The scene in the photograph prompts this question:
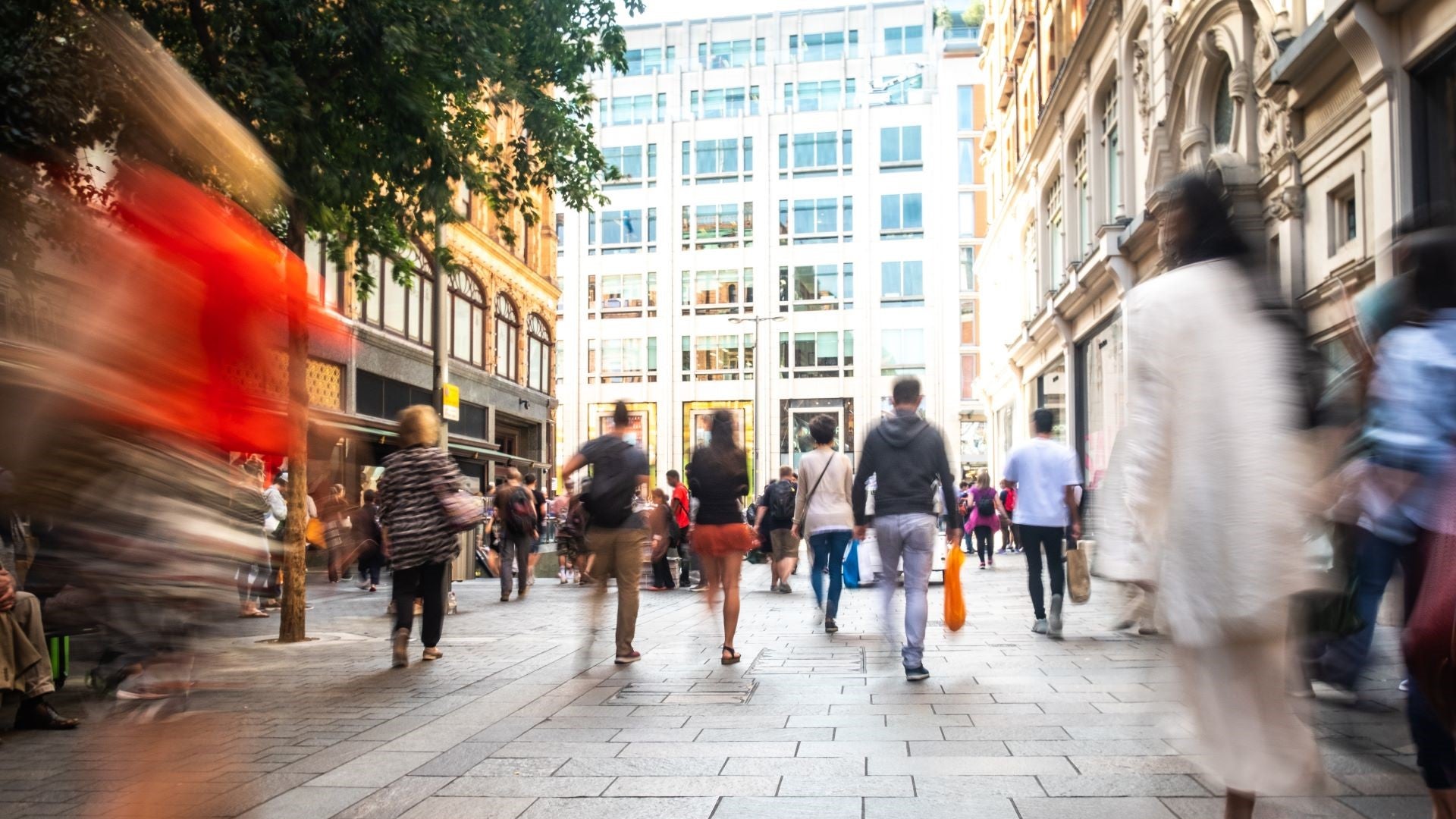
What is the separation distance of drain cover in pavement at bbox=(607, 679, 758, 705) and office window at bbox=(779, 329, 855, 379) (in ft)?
171

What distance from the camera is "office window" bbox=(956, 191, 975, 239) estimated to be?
200ft

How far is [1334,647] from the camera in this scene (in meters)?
6.19

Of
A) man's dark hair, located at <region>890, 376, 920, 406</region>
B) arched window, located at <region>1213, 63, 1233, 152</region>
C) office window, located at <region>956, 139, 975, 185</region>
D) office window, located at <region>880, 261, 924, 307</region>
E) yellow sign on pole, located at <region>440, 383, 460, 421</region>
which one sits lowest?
man's dark hair, located at <region>890, 376, 920, 406</region>

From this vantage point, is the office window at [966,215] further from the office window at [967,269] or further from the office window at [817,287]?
the office window at [817,287]

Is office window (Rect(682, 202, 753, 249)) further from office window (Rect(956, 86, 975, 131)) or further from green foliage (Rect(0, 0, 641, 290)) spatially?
green foliage (Rect(0, 0, 641, 290))

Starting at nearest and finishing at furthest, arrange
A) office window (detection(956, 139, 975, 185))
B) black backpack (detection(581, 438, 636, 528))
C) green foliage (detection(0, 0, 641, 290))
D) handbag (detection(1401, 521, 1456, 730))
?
1. handbag (detection(1401, 521, 1456, 730))
2. black backpack (detection(581, 438, 636, 528))
3. green foliage (detection(0, 0, 641, 290))
4. office window (detection(956, 139, 975, 185))

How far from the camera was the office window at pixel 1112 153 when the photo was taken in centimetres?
2359

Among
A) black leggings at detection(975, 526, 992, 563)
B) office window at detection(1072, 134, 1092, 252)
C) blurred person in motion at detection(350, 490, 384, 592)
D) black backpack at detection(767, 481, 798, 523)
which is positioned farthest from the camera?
office window at detection(1072, 134, 1092, 252)

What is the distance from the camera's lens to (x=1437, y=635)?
139 inches

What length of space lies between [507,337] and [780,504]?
20298 mm

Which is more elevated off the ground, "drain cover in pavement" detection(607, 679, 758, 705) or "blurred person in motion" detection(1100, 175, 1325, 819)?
"blurred person in motion" detection(1100, 175, 1325, 819)

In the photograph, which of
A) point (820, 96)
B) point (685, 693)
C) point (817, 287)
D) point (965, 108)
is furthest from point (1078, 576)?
point (820, 96)

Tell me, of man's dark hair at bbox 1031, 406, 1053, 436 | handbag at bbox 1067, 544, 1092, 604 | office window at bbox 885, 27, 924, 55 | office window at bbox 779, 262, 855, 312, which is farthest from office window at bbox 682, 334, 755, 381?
handbag at bbox 1067, 544, 1092, 604

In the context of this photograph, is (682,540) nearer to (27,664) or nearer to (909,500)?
(909,500)
